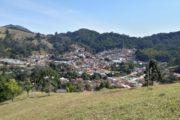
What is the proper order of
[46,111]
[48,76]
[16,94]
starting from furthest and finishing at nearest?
[48,76], [16,94], [46,111]

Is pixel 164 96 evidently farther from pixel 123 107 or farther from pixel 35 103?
pixel 35 103

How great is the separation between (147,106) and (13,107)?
40.0 m

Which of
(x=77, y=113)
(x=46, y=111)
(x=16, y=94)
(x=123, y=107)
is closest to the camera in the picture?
(x=123, y=107)

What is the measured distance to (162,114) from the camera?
3700 centimetres

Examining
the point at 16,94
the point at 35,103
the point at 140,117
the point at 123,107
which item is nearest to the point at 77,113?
the point at 123,107

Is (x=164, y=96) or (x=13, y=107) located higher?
(x=164, y=96)

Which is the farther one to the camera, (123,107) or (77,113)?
(77,113)

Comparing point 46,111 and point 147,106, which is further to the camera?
point 46,111

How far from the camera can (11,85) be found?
316 ft

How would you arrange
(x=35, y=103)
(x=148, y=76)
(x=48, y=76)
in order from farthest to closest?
(x=48, y=76)
(x=148, y=76)
(x=35, y=103)

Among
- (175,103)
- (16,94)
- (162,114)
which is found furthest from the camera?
(16,94)

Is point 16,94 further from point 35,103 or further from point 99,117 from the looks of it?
point 99,117

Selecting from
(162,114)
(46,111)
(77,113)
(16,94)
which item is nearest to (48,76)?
(16,94)

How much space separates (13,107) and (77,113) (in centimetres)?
3018
